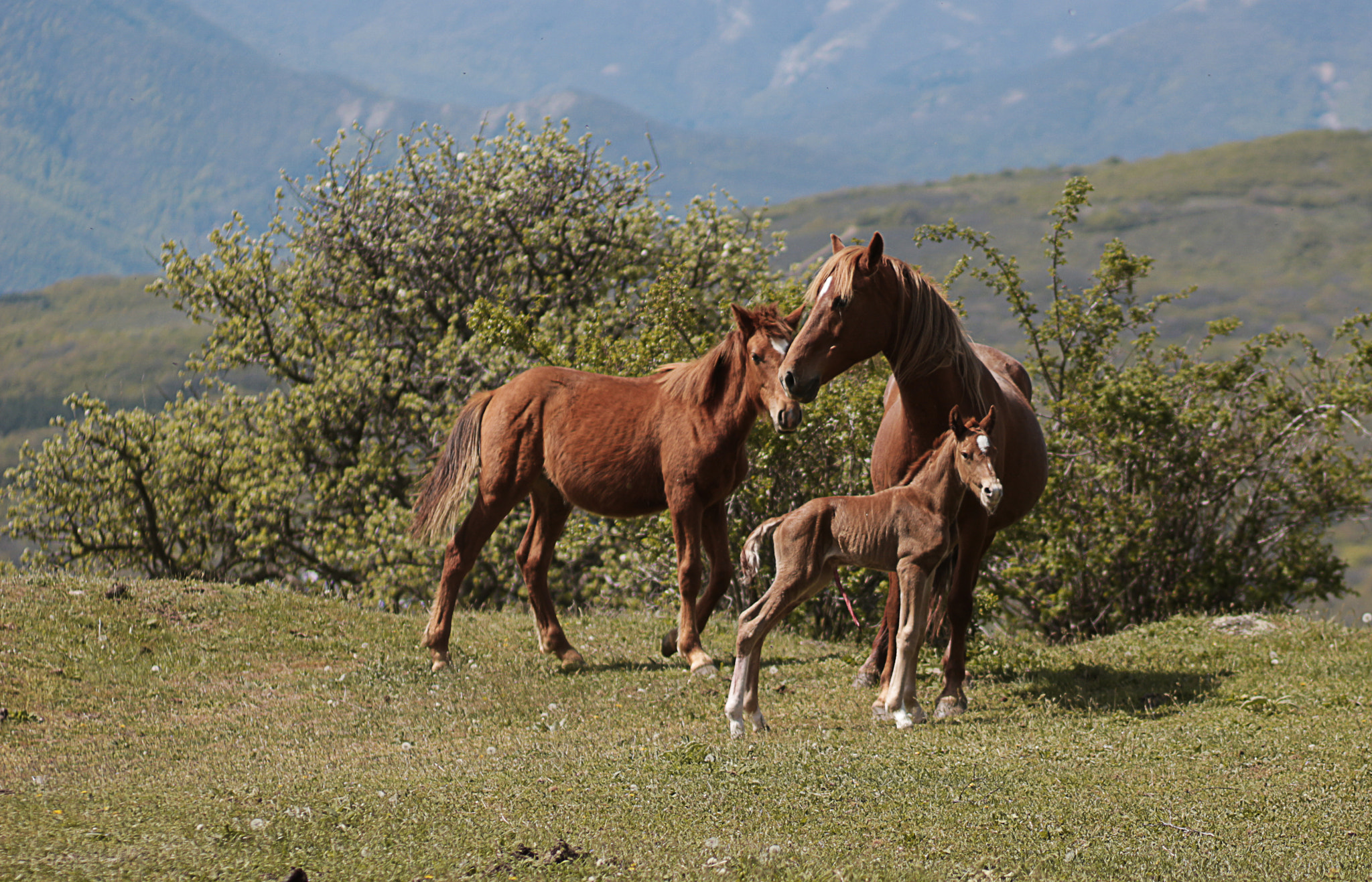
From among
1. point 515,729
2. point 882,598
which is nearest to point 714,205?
point 882,598

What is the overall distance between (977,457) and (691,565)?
3.21 metres

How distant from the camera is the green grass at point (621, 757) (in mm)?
5832

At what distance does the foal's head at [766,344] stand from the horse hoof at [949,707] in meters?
2.57

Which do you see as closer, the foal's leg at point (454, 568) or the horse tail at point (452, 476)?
the foal's leg at point (454, 568)

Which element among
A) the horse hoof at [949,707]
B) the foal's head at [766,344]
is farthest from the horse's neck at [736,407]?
the horse hoof at [949,707]

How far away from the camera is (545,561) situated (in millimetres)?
11945

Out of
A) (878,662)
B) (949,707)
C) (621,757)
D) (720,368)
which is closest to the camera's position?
(621,757)

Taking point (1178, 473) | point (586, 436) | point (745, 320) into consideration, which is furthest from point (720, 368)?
point (1178, 473)

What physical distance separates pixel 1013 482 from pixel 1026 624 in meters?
7.93

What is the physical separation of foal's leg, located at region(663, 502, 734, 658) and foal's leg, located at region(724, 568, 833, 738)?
2.26 metres

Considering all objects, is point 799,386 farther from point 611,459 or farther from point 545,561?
point 545,561

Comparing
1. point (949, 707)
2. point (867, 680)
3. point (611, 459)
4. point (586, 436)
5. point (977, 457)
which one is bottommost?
point (867, 680)

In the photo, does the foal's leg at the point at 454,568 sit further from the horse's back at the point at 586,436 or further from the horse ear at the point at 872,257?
the horse ear at the point at 872,257

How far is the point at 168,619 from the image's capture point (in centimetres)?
1248
